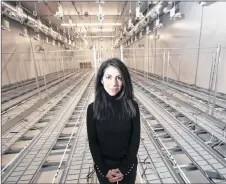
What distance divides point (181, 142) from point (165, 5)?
190 inches

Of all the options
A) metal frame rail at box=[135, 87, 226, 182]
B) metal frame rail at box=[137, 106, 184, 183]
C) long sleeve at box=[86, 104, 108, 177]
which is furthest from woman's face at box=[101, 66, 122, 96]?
metal frame rail at box=[135, 87, 226, 182]

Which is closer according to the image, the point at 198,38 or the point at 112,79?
the point at 112,79

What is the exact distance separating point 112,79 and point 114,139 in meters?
0.35

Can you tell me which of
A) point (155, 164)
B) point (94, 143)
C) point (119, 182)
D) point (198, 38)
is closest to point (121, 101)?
point (94, 143)

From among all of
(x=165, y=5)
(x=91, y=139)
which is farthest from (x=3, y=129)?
(x=165, y=5)

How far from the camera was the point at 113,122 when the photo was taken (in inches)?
41.5

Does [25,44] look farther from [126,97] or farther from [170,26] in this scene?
[126,97]

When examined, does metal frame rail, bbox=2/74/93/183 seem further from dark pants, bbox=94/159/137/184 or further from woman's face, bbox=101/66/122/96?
woman's face, bbox=101/66/122/96

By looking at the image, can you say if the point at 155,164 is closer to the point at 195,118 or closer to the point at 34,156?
the point at 34,156

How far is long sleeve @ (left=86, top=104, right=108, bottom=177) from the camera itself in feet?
3.52

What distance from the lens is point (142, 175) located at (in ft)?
6.45

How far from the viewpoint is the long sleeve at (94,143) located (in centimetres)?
107

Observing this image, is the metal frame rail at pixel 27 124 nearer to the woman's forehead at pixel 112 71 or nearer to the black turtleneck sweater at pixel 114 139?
the black turtleneck sweater at pixel 114 139

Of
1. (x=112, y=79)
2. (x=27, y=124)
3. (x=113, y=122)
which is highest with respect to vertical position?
(x=112, y=79)
